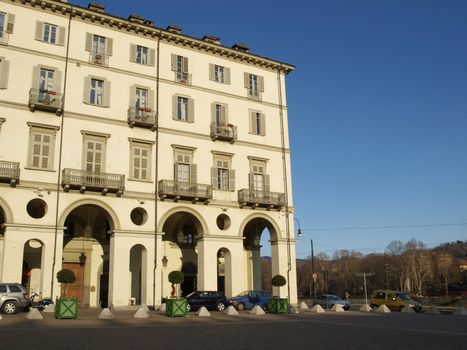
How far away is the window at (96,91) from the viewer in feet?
112

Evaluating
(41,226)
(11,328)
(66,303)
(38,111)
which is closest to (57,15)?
(38,111)

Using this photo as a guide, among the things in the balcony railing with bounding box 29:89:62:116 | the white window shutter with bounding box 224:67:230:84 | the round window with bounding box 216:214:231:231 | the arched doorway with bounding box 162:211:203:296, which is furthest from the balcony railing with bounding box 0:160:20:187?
the white window shutter with bounding box 224:67:230:84

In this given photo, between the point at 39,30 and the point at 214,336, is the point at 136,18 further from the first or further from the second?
the point at 214,336

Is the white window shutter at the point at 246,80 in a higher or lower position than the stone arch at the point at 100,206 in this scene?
higher

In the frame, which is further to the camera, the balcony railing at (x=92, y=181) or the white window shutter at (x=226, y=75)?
the white window shutter at (x=226, y=75)

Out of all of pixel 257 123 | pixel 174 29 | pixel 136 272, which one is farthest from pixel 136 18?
pixel 136 272

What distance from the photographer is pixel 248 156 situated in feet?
131

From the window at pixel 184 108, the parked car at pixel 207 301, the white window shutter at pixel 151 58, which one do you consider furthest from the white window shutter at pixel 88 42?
the parked car at pixel 207 301

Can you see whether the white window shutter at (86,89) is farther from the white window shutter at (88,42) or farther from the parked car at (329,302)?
the parked car at (329,302)

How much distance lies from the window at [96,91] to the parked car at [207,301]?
47.9 feet

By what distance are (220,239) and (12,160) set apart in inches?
609

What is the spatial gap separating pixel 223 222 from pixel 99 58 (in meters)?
15.3

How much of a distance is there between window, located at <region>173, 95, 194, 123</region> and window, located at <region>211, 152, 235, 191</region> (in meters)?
3.53

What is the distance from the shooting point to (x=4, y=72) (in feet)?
103
